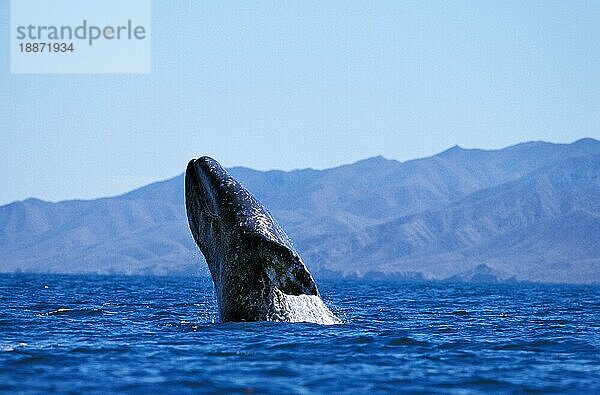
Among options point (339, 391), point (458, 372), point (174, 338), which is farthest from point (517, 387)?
point (174, 338)

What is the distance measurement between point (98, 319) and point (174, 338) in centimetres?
450

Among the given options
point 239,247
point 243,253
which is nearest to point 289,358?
point 243,253

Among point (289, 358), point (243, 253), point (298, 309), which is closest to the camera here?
point (289, 358)

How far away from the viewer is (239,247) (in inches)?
567

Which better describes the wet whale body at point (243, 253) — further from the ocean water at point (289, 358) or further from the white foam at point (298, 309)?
the ocean water at point (289, 358)

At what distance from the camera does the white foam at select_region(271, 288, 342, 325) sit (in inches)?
578

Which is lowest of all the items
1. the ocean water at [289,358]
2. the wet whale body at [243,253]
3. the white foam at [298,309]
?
the ocean water at [289,358]

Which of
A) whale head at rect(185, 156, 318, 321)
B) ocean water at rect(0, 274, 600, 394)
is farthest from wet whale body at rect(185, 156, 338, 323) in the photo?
ocean water at rect(0, 274, 600, 394)

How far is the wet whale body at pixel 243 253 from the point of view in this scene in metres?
14.2

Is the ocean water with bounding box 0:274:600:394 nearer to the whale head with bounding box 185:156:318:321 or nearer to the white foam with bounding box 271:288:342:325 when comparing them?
the white foam with bounding box 271:288:342:325

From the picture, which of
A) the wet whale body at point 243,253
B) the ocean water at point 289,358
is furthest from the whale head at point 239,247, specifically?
the ocean water at point 289,358

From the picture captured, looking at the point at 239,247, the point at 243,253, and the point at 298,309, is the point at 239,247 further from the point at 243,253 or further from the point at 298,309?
the point at 298,309

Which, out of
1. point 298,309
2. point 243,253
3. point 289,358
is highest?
point 243,253

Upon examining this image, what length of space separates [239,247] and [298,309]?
149 centimetres
